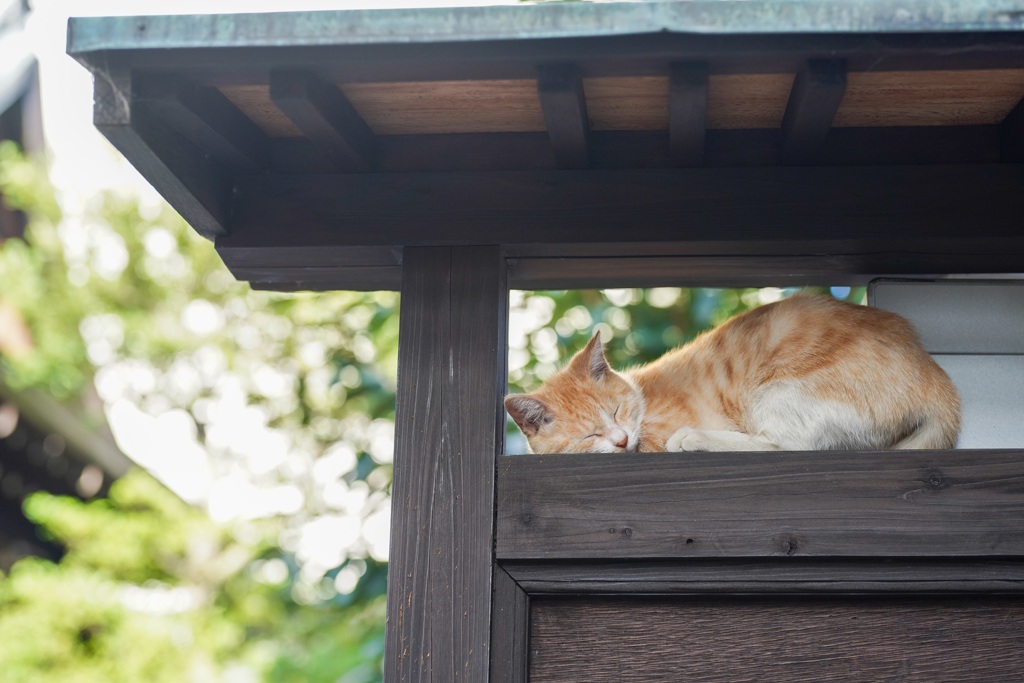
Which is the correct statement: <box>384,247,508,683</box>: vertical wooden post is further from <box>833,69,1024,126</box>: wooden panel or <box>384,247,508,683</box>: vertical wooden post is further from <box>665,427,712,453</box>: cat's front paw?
<box>833,69,1024,126</box>: wooden panel

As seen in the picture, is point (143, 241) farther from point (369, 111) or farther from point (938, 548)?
point (938, 548)

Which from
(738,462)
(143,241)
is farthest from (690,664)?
(143,241)

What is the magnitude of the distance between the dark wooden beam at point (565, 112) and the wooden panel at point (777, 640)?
0.91 meters

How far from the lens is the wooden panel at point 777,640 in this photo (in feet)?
6.07

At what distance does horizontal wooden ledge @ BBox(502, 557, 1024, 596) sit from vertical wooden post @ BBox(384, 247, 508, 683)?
11cm

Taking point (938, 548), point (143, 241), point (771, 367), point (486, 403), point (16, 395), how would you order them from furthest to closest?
point (143, 241) < point (16, 395) < point (771, 367) < point (486, 403) < point (938, 548)

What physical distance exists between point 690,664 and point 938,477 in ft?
1.91

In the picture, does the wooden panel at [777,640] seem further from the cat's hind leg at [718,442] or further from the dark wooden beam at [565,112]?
the dark wooden beam at [565,112]

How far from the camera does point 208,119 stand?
1919 mm

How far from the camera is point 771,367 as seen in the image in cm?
232

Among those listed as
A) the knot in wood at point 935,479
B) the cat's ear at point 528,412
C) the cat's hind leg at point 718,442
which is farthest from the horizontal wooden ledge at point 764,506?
the cat's ear at point 528,412

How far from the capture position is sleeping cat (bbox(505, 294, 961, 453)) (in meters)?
2.16

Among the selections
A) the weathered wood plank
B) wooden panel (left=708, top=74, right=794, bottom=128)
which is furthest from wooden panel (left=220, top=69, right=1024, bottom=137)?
the weathered wood plank

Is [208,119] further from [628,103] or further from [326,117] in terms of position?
[628,103]
